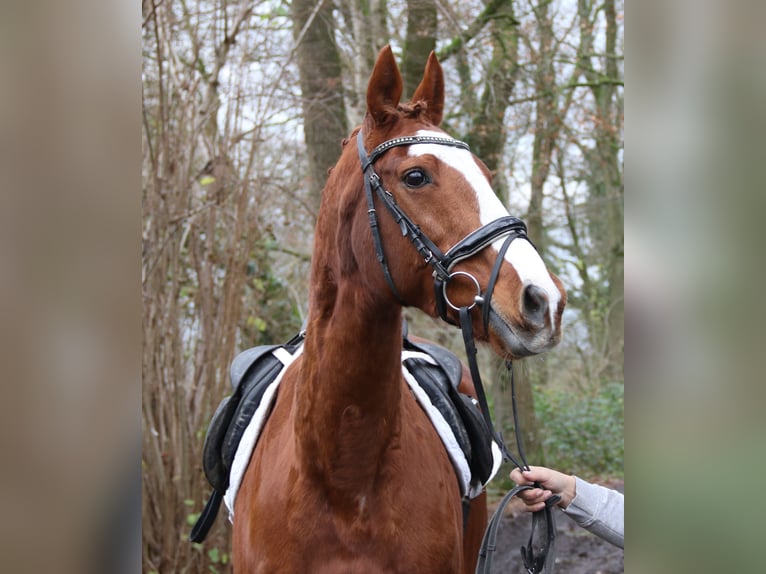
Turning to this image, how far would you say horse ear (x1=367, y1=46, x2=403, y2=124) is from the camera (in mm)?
1994

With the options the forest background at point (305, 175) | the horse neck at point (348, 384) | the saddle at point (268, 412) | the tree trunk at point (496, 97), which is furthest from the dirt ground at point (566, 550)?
the horse neck at point (348, 384)

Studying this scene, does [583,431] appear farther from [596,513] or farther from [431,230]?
[431,230]

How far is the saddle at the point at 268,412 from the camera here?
104 inches

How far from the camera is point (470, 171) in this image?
184cm

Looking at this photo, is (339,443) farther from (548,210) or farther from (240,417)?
(548,210)

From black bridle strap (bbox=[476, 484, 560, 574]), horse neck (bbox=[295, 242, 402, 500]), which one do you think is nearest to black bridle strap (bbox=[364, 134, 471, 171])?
horse neck (bbox=[295, 242, 402, 500])

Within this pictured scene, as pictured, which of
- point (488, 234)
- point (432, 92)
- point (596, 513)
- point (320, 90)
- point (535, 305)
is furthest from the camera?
point (320, 90)

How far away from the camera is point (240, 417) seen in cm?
276

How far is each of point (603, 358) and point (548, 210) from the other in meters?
2.55

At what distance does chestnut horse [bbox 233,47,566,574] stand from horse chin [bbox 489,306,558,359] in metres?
0.01

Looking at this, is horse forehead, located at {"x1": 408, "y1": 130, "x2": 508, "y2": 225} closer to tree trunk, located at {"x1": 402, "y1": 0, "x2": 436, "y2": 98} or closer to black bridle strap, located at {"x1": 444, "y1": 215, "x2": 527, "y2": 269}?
black bridle strap, located at {"x1": 444, "y1": 215, "x2": 527, "y2": 269}

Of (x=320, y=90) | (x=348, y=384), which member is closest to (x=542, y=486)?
(x=348, y=384)

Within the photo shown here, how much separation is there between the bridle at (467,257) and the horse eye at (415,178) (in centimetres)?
7

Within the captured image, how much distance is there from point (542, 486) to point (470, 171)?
1128mm
